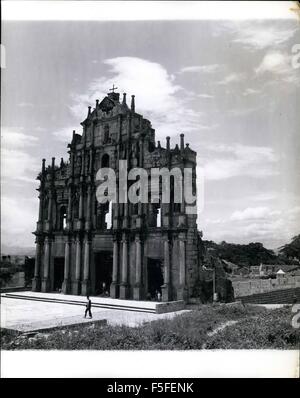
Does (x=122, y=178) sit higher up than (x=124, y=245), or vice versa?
(x=122, y=178)

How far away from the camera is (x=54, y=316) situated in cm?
1661

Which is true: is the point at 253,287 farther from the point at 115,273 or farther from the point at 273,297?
the point at 115,273

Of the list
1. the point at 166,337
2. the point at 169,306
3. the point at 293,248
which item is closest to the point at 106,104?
the point at 169,306

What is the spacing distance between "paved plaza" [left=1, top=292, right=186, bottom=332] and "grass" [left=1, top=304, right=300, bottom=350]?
1041 mm

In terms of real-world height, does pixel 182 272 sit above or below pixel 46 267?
above

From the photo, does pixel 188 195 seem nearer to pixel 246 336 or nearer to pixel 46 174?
pixel 246 336

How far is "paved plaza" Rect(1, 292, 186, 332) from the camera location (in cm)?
1365

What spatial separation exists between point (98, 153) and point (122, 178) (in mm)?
3579

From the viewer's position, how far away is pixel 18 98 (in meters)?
13.3

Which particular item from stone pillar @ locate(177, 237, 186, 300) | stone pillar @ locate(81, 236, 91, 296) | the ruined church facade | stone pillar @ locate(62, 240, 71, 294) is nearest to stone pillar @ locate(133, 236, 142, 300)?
the ruined church facade

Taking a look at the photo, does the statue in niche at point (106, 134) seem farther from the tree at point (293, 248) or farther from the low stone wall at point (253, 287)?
the tree at point (293, 248)

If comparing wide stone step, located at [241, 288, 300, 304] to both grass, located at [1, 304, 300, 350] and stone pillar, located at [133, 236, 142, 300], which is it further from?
stone pillar, located at [133, 236, 142, 300]

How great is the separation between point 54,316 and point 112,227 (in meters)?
7.95
